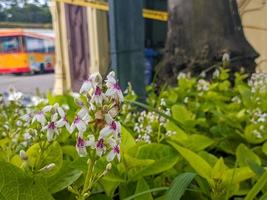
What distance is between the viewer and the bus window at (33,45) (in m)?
13.7

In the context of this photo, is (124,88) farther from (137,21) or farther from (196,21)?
(196,21)

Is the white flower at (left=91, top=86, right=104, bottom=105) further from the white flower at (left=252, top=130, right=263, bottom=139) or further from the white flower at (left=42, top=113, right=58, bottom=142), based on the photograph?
the white flower at (left=252, top=130, right=263, bottom=139)

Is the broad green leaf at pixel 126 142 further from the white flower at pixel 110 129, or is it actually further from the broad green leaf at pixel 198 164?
the white flower at pixel 110 129

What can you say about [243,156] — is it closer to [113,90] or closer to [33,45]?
[113,90]

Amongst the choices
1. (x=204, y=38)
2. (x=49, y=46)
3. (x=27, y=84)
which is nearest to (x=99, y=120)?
(x=204, y=38)

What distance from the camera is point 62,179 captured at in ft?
1.94

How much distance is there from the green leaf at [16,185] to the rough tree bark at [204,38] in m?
1.44

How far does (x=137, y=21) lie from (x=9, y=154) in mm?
701

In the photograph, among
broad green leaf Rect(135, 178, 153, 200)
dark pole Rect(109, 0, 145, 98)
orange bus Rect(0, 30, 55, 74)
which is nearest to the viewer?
broad green leaf Rect(135, 178, 153, 200)

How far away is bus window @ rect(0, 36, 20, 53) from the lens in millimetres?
13062

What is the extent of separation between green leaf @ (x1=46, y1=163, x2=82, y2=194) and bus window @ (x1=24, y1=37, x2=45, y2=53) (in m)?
13.4

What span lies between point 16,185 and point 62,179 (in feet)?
0.40

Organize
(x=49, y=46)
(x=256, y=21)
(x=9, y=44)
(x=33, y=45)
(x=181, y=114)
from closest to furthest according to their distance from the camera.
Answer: (x=181, y=114), (x=256, y=21), (x=9, y=44), (x=33, y=45), (x=49, y=46)

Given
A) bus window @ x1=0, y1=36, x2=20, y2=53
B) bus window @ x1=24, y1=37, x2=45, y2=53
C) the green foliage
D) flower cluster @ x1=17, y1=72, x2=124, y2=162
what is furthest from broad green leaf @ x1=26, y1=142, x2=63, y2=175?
bus window @ x1=24, y1=37, x2=45, y2=53
